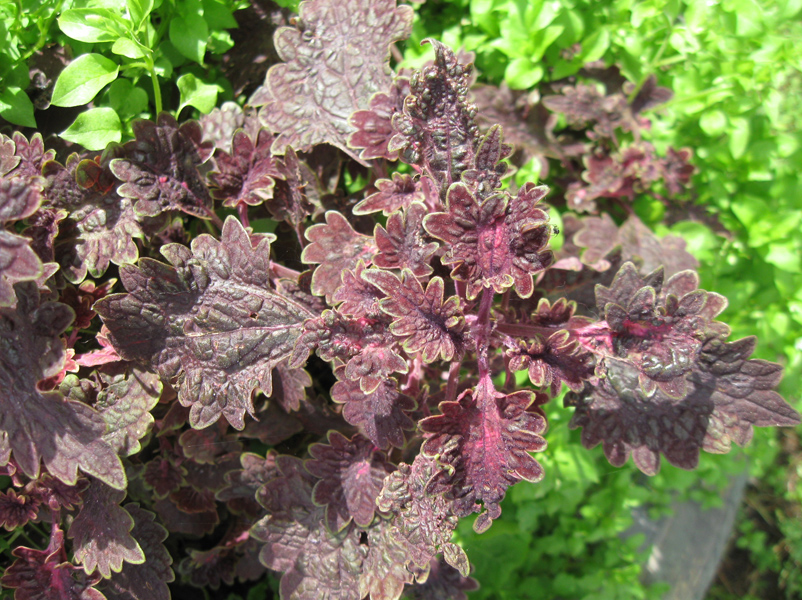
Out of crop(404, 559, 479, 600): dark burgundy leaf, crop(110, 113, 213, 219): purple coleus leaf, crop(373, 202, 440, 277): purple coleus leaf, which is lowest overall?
crop(404, 559, 479, 600): dark burgundy leaf

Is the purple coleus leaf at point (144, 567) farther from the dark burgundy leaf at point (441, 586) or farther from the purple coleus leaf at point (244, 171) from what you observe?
the purple coleus leaf at point (244, 171)

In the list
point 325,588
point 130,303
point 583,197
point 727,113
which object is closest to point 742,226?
point 727,113

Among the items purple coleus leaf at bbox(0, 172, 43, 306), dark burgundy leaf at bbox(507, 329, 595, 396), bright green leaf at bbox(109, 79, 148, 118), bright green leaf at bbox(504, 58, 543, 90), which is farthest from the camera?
bright green leaf at bbox(504, 58, 543, 90)

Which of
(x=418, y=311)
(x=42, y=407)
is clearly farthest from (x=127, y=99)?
(x=418, y=311)

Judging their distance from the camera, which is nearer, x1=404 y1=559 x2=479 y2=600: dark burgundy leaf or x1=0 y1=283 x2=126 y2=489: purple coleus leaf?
x1=0 y1=283 x2=126 y2=489: purple coleus leaf

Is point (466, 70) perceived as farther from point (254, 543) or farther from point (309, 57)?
point (254, 543)

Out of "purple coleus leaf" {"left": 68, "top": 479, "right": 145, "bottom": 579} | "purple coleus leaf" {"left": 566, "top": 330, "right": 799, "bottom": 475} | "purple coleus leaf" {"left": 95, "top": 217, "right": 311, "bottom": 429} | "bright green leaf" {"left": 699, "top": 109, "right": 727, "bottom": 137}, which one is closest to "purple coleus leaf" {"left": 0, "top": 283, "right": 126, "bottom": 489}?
"purple coleus leaf" {"left": 95, "top": 217, "right": 311, "bottom": 429}

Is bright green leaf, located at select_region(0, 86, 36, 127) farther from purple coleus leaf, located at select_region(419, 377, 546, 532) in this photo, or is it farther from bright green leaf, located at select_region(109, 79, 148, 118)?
purple coleus leaf, located at select_region(419, 377, 546, 532)

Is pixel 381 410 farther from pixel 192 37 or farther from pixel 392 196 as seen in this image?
pixel 192 37
